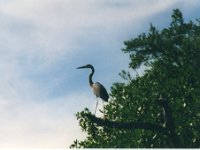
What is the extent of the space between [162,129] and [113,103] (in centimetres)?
2191

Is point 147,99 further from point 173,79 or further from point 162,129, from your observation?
point 162,129

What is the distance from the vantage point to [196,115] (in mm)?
33250

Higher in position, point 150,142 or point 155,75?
point 155,75

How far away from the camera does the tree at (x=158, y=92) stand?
109 feet

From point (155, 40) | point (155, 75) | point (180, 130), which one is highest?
point (155, 40)

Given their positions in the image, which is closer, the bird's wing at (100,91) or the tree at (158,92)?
the bird's wing at (100,91)

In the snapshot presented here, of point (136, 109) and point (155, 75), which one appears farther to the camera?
point (155, 75)

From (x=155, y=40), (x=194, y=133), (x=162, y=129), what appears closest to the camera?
(x=162, y=129)

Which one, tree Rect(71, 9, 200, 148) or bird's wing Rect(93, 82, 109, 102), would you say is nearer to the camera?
bird's wing Rect(93, 82, 109, 102)

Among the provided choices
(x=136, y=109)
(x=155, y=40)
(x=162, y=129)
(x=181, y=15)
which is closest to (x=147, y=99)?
(x=136, y=109)

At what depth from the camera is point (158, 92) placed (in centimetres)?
3466

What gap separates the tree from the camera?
33156 millimetres

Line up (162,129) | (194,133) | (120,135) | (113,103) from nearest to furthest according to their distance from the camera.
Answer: (162,129) < (194,133) < (120,135) < (113,103)

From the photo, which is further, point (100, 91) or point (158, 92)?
point (158, 92)
